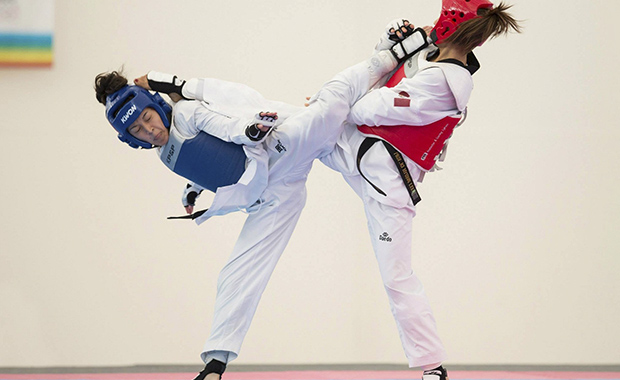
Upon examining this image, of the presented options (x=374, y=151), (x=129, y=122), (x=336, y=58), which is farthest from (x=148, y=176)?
(x=374, y=151)

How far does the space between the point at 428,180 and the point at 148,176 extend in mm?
2024

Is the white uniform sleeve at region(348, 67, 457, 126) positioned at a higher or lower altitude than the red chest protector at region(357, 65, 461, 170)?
higher

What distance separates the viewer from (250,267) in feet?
8.59

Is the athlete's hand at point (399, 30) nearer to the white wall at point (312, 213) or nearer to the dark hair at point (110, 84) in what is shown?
the dark hair at point (110, 84)

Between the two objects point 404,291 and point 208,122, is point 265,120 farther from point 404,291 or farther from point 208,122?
point 404,291

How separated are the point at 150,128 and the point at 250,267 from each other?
0.72 m

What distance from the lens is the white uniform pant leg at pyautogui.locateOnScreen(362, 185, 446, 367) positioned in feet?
8.10

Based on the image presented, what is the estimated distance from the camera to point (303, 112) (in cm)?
250

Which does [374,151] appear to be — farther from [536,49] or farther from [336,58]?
[536,49]

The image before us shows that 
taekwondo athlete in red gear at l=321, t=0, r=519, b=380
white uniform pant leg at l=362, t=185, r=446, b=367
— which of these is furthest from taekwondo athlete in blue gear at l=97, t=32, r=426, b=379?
white uniform pant leg at l=362, t=185, r=446, b=367

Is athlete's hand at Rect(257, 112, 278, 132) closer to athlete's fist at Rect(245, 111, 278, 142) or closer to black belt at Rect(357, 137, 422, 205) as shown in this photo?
athlete's fist at Rect(245, 111, 278, 142)

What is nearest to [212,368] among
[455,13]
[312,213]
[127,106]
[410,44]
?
[127,106]

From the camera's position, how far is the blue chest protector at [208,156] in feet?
8.14

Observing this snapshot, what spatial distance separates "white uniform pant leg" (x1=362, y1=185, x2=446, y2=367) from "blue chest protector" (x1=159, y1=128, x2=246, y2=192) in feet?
2.07
